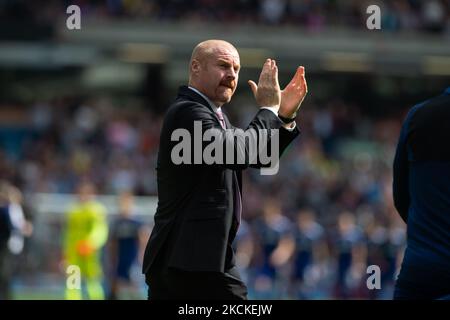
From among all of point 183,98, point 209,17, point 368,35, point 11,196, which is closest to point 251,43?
point 209,17

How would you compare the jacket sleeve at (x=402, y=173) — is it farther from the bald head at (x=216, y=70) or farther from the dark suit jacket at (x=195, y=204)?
the bald head at (x=216, y=70)

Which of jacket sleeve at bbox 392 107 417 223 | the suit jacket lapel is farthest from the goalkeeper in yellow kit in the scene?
jacket sleeve at bbox 392 107 417 223

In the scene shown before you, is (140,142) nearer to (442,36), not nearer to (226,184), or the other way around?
(442,36)

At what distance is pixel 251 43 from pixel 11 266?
12.6 m

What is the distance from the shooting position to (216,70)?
19.2 ft

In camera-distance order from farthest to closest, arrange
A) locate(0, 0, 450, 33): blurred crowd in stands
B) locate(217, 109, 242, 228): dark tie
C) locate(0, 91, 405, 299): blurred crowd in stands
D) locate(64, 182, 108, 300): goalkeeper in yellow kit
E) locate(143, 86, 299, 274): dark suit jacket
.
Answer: locate(0, 0, 450, 33): blurred crowd in stands
locate(0, 91, 405, 299): blurred crowd in stands
locate(64, 182, 108, 300): goalkeeper in yellow kit
locate(217, 109, 242, 228): dark tie
locate(143, 86, 299, 274): dark suit jacket

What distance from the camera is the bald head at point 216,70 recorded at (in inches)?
231

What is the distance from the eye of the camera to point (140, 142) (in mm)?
23859

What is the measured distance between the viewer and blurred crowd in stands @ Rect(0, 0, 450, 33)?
27172mm

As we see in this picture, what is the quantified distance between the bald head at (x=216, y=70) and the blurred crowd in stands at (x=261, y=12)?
2105 cm

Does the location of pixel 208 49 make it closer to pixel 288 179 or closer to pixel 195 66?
pixel 195 66

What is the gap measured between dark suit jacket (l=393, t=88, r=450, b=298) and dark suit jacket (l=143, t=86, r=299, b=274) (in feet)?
2.09

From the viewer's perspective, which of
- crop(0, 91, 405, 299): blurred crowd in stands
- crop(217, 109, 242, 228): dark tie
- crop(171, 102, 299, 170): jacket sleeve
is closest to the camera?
crop(171, 102, 299, 170): jacket sleeve

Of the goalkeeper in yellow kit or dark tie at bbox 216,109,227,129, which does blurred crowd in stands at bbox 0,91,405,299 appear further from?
dark tie at bbox 216,109,227,129
